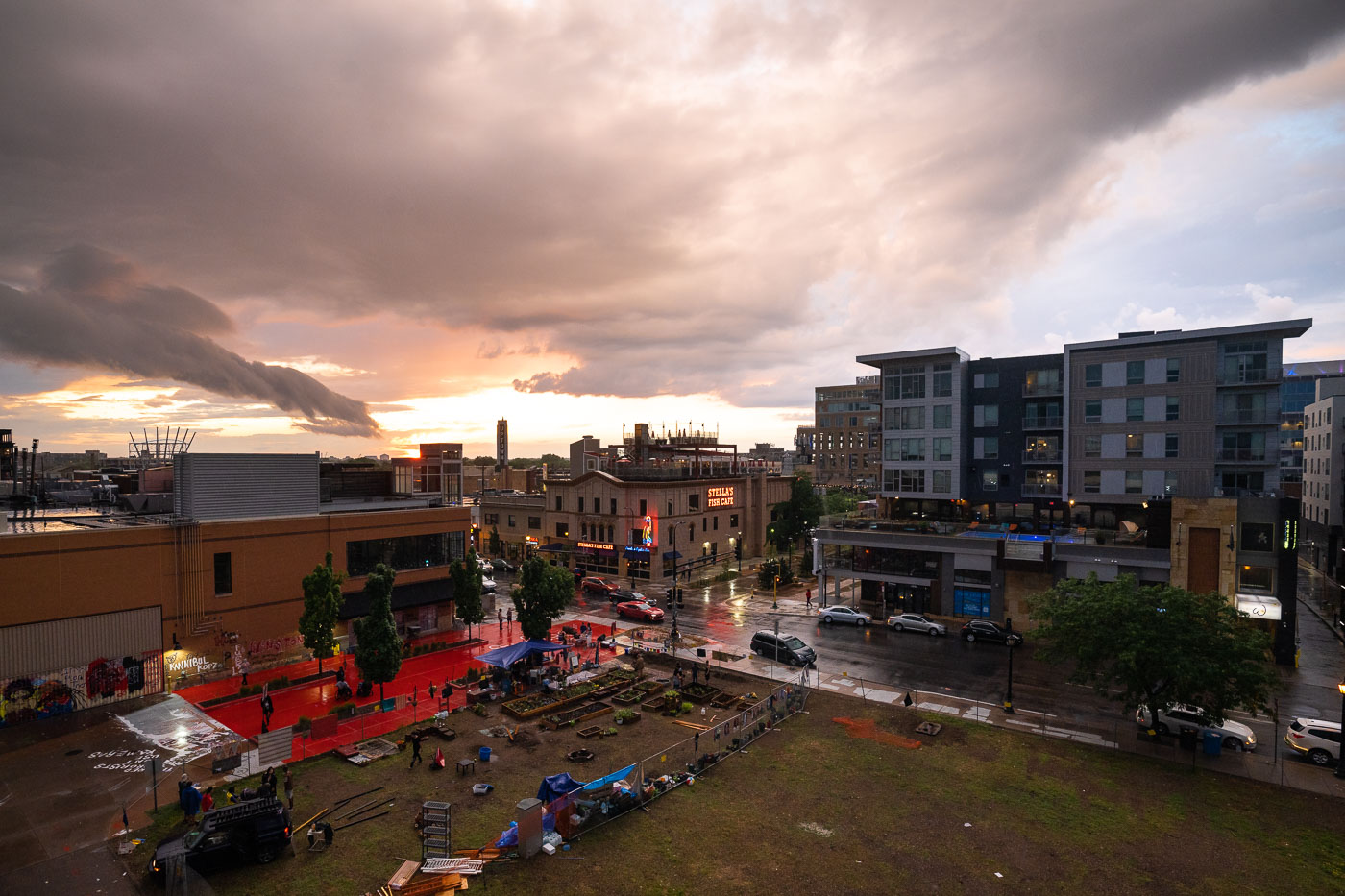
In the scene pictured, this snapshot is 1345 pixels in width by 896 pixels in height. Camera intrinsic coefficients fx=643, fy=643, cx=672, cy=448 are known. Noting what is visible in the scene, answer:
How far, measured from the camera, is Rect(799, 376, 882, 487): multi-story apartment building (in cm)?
13800

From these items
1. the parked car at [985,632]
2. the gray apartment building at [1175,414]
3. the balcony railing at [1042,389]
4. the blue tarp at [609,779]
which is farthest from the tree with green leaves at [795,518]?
the blue tarp at [609,779]

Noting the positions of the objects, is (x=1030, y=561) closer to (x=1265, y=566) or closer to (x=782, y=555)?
(x=1265, y=566)

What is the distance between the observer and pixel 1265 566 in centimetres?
3978

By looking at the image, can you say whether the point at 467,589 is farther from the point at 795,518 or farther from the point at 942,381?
the point at 942,381

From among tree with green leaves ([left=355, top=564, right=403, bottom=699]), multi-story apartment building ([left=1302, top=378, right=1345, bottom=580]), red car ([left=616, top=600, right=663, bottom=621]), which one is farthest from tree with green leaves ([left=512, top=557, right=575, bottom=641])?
multi-story apartment building ([left=1302, top=378, right=1345, bottom=580])

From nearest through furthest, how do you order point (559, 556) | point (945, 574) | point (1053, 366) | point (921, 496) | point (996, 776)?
point (996, 776) < point (945, 574) < point (1053, 366) < point (921, 496) < point (559, 556)

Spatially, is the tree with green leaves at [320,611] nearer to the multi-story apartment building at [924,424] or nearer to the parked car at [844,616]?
the parked car at [844,616]

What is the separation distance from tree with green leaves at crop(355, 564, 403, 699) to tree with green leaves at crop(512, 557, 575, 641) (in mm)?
7811

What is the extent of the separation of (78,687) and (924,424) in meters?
58.7

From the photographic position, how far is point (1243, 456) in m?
44.5

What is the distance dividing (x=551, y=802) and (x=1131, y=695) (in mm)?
23637

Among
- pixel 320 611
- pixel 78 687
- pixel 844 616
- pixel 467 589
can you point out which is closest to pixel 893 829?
pixel 844 616

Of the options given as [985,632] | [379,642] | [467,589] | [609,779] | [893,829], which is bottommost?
[985,632]

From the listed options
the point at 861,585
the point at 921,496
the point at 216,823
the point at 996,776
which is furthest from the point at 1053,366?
the point at 216,823
